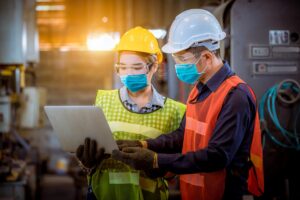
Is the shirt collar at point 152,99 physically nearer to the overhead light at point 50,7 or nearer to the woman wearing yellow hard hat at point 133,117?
the woman wearing yellow hard hat at point 133,117

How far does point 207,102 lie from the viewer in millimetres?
2400

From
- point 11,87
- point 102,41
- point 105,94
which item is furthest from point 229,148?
point 102,41

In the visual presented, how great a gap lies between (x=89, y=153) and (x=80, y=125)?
0.56 feet

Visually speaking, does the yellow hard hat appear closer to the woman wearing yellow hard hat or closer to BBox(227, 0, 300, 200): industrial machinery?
the woman wearing yellow hard hat

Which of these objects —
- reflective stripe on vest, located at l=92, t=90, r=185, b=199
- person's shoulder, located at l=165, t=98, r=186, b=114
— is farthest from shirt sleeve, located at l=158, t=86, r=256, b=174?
person's shoulder, located at l=165, t=98, r=186, b=114

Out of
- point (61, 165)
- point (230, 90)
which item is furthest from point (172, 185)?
point (230, 90)

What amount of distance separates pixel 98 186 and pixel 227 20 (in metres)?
1.85

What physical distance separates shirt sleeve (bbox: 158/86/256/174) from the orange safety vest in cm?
6

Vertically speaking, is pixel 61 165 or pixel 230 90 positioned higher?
pixel 230 90

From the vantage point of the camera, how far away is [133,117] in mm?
2795

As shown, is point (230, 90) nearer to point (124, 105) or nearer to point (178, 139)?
point (178, 139)

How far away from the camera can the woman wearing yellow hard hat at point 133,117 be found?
2762mm

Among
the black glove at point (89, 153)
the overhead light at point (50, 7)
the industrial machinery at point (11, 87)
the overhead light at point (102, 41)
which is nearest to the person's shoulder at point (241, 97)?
the black glove at point (89, 153)

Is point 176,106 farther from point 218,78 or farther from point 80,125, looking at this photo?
point 80,125
